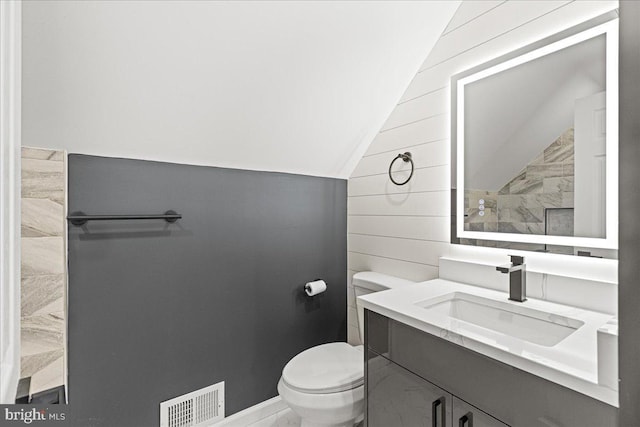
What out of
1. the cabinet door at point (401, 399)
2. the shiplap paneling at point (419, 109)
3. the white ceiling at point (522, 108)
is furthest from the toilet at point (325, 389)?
the shiplap paneling at point (419, 109)

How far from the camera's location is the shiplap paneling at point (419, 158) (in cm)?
174

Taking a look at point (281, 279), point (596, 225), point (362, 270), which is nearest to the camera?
point (596, 225)

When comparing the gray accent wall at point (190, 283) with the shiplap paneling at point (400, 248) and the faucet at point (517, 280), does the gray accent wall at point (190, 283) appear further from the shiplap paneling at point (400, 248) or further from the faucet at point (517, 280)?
the faucet at point (517, 280)

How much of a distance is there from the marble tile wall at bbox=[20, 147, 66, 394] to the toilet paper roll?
47.1 inches

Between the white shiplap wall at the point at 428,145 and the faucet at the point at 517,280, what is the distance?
1.34 ft

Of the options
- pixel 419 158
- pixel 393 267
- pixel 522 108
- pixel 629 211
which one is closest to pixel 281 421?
pixel 393 267

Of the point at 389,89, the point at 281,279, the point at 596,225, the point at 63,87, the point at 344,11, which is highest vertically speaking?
the point at 344,11

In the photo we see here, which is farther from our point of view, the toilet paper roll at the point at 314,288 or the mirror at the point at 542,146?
the toilet paper roll at the point at 314,288

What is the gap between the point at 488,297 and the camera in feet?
4.50

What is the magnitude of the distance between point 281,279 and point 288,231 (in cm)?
29

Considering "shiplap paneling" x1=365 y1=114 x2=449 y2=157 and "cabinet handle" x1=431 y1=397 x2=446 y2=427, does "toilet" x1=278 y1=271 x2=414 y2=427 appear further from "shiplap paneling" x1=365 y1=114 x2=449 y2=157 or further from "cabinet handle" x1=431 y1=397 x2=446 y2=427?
"shiplap paneling" x1=365 y1=114 x2=449 y2=157

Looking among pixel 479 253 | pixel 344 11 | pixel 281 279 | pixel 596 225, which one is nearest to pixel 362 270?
pixel 281 279

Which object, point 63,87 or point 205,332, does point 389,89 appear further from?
point 205,332

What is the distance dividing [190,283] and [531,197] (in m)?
1.62
